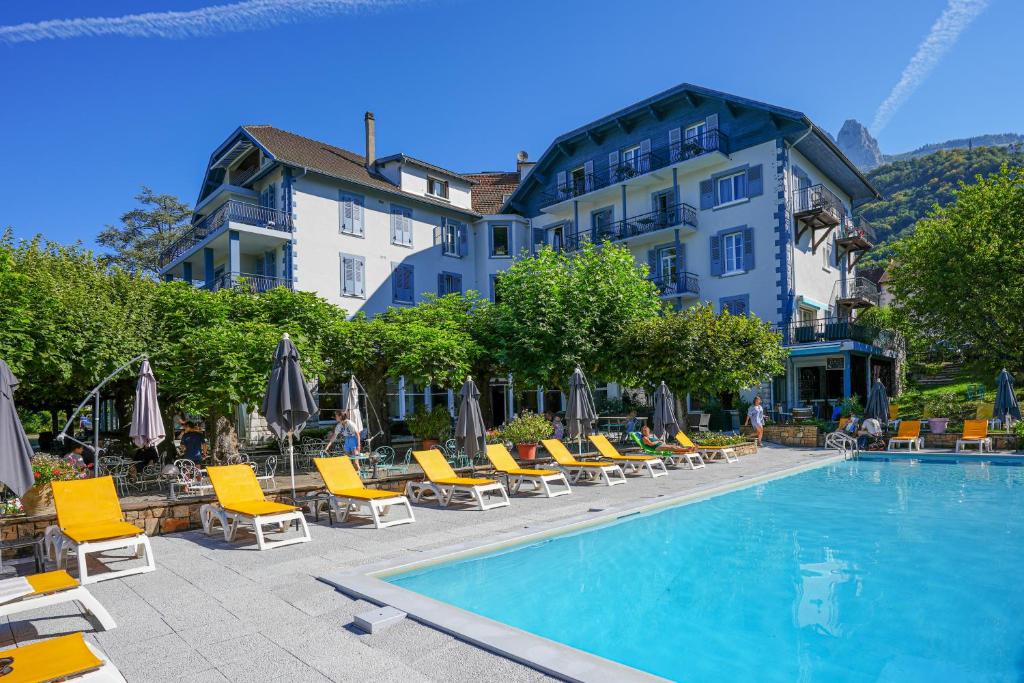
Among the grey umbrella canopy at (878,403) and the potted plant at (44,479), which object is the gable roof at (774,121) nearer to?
the grey umbrella canopy at (878,403)

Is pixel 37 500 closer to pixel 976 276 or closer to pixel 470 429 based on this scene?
pixel 470 429

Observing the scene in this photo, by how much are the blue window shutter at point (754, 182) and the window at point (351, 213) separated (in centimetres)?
1584

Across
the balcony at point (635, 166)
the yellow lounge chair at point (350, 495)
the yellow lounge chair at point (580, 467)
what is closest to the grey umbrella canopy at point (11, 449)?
the yellow lounge chair at point (350, 495)

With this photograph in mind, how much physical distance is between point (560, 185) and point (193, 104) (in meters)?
19.9

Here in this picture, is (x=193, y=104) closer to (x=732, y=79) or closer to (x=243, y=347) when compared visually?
(x=243, y=347)

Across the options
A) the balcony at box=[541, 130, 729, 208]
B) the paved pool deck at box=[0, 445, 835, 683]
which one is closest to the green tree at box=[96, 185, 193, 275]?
the balcony at box=[541, 130, 729, 208]

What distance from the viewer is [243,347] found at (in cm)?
1336

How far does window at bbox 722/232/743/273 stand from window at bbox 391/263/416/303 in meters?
13.3

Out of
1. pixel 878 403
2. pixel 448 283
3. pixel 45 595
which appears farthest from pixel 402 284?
pixel 45 595

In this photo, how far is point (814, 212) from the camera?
25.4 m

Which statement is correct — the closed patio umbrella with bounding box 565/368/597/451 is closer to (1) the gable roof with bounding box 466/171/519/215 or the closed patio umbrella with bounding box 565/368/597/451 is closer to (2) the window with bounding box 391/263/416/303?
(2) the window with bounding box 391/263/416/303

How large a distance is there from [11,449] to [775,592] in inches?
279

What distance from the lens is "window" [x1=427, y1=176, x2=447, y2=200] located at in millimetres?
30484

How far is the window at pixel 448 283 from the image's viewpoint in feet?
97.5
